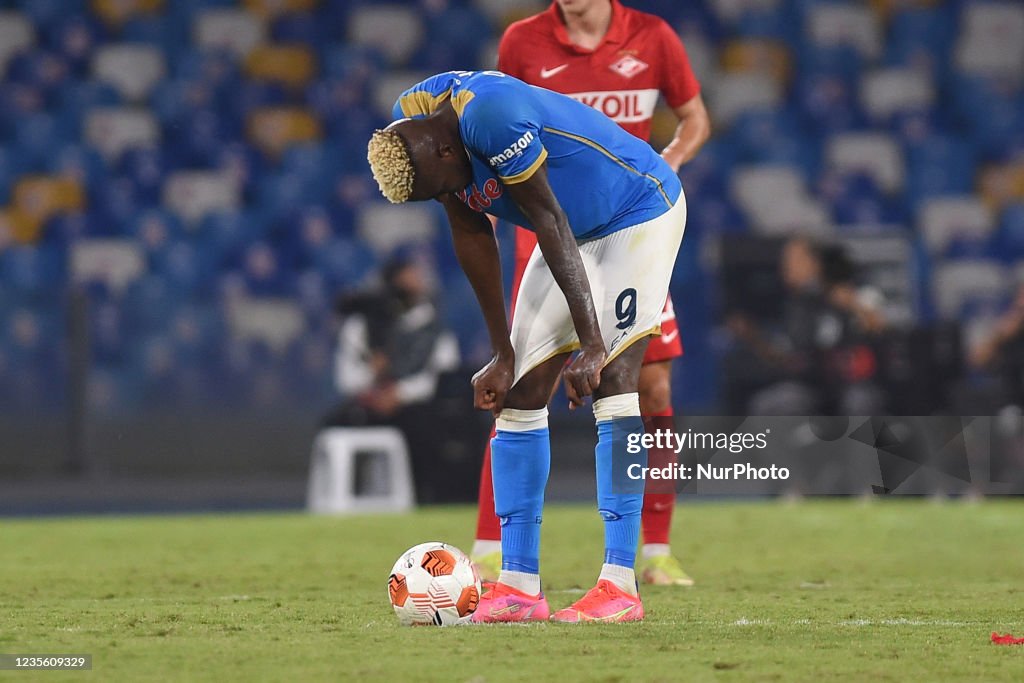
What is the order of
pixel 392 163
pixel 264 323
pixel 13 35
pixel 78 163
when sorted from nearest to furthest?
pixel 392 163 → pixel 264 323 → pixel 78 163 → pixel 13 35

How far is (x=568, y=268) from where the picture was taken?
14.4 ft

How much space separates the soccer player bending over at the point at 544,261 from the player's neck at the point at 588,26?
1331mm

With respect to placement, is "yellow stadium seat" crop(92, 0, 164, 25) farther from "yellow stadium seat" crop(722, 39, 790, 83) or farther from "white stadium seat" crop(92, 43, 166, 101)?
"yellow stadium seat" crop(722, 39, 790, 83)

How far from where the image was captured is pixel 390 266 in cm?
1212

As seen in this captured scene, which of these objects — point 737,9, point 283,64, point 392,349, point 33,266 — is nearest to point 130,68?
point 283,64

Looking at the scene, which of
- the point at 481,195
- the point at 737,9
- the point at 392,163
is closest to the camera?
the point at 392,163

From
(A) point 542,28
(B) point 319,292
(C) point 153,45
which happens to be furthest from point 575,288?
(C) point 153,45

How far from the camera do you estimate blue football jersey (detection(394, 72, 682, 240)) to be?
4.31m

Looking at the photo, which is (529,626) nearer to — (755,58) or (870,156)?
(870,156)

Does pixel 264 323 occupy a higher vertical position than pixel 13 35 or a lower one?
lower

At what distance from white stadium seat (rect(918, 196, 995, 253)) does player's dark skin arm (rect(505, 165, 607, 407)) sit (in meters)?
→ 11.4

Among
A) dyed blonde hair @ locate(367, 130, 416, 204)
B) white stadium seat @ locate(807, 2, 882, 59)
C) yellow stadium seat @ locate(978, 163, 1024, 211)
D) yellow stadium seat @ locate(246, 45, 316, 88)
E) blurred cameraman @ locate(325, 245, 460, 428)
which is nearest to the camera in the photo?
dyed blonde hair @ locate(367, 130, 416, 204)

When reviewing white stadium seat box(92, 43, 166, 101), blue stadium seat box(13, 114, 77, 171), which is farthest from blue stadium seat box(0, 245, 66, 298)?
white stadium seat box(92, 43, 166, 101)

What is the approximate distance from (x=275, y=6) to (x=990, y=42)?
25.2ft
